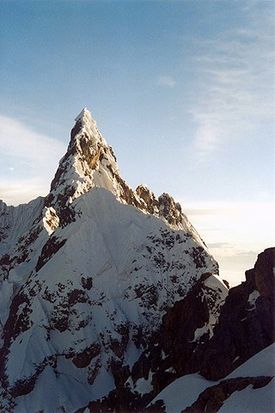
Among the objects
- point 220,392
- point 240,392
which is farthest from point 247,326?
point 240,392

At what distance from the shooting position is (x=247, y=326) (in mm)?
95625

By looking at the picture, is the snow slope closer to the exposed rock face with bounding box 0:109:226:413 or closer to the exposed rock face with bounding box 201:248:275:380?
the exposed rock face with bounding box 201:248:275:380

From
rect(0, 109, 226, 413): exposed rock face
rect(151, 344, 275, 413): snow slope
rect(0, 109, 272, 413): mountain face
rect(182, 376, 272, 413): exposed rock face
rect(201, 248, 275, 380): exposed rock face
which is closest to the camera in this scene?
rect(151, 344, 275, 413): snow slope

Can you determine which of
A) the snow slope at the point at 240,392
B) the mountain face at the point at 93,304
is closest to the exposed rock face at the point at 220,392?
the snow slope at the point at 240,392

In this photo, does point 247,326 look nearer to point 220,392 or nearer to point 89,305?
point 220,392

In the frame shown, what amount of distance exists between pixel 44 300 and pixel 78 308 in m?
10.0

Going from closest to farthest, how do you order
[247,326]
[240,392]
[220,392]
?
[240,392], [220,392], [247,326]

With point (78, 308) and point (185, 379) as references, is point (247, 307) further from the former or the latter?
point (78, 308)

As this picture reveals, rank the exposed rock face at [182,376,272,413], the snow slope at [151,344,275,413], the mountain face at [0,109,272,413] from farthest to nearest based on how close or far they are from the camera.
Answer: the mountain face at [0,109,272,413] → the exposed rock face at [182,376,272,413] → the snow slope at [151,344,275,413]

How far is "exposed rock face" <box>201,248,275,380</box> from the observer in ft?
302

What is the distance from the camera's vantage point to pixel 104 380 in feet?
523

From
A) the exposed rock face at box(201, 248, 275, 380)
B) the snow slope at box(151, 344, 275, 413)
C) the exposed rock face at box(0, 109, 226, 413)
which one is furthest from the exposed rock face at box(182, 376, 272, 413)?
the exposed rock face at box(0, 109, 226, 413)

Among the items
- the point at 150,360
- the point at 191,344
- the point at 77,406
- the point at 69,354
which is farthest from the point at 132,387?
the point at 69,354

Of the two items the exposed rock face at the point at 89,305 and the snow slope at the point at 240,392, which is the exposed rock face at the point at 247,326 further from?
the exposed rock face at the point at 89,305
